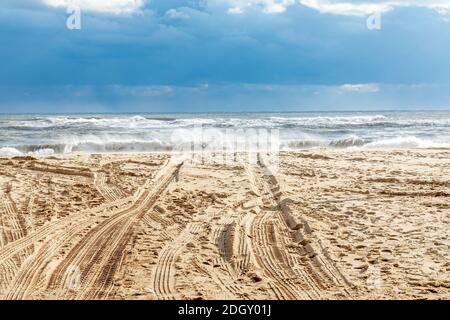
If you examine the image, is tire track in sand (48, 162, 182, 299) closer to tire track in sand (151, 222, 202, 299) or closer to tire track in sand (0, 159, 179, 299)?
tire track in sand (0, 159, 179, 299)

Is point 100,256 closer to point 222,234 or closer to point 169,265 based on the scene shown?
point 169,265

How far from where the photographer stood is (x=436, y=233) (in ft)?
20.4

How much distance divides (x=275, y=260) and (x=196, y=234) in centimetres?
138

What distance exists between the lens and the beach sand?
4523mm

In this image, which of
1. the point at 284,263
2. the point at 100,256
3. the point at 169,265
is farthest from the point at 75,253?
the point at 284,263

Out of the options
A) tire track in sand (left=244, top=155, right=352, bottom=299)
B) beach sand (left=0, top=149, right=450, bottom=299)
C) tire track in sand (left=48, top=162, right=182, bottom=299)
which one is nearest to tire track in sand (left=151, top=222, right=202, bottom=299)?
beach sand (left=0, top=149, right=450, bottom=299)

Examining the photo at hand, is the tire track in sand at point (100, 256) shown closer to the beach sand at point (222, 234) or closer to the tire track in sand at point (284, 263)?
the beach sand at point (222, 234)

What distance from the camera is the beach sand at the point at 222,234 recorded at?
14.8ft

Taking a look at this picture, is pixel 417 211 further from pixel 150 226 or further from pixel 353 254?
pixel 150 226

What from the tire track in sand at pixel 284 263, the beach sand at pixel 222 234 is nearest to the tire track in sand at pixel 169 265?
the beach sand at pixel 222 234

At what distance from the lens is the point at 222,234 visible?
20.7ft
